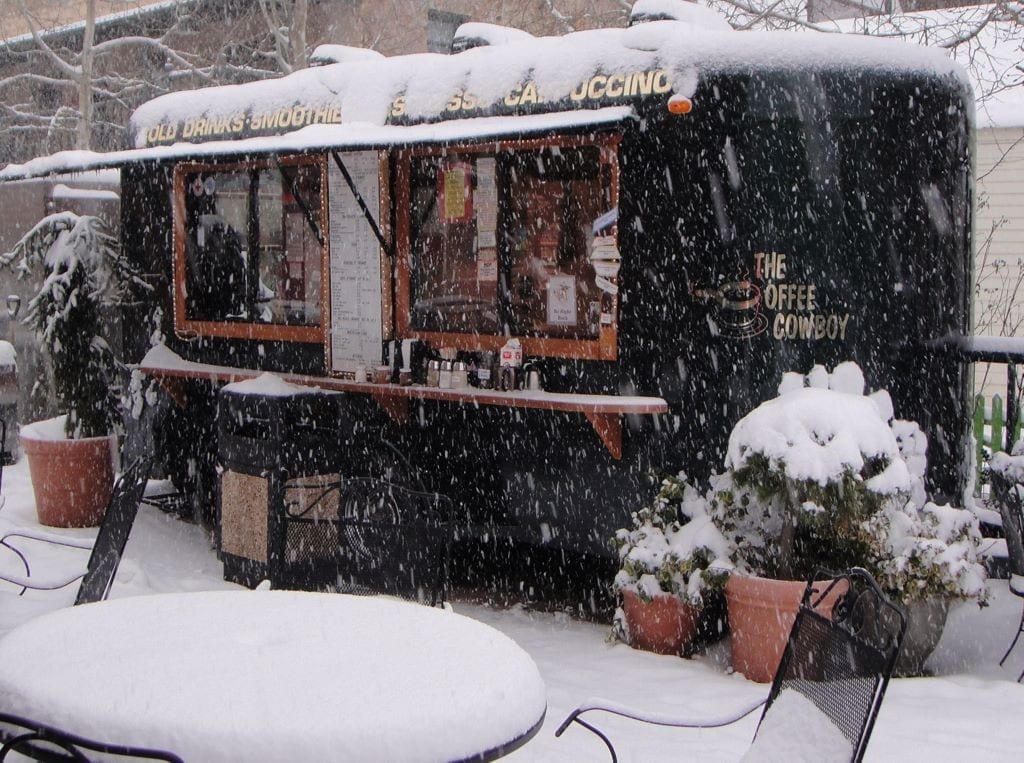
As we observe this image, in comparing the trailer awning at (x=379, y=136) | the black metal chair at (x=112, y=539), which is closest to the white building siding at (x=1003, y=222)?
the trailer awning at (x=379, y=136)

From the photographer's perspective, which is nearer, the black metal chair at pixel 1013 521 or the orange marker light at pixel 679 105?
the black metal chair at pixel 1013 521

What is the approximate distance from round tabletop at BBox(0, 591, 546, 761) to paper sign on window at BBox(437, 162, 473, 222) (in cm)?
427

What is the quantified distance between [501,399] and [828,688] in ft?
12.5

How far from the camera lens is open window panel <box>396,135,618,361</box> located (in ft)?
23.1

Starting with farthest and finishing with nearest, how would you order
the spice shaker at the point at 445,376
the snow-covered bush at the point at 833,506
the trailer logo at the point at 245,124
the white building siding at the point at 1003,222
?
1. the white building siding at the point at 1003,222
2. the trailer logo at the point at 245,124
3. the spice shaker at the point at 445,376
4. the snow-covered bush at the point at 833,506

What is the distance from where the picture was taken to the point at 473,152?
24.8ft

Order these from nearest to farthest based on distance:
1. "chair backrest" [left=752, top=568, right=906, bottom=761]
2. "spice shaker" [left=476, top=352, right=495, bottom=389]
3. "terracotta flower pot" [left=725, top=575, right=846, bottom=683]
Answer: "chair backrest" [left=752, top=568, right=906, bottom=761] < "terracotta flower pot" [left=725, top=575, right=846, bottom=683] < "spice shaker" [left=476, top=352, right=495, bottom=389]

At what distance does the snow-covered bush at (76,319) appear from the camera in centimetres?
889

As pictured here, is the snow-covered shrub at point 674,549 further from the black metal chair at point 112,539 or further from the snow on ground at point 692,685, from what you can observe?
the black metal chair at point 112,539

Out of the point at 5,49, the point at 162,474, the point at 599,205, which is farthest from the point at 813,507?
the point at 5,49

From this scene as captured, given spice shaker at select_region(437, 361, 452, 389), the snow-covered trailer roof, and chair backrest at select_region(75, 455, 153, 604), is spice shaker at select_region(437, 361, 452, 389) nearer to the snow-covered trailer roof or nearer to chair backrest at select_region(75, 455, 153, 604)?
the snow-covered trailer roof

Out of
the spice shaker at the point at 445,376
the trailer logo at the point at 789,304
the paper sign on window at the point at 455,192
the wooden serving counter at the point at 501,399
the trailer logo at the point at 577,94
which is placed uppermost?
the trailer logo at the point at 577,94

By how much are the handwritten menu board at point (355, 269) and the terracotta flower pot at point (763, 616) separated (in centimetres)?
313

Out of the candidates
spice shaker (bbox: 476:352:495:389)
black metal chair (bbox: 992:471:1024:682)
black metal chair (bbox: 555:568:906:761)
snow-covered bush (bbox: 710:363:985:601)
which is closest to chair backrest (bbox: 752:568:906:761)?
black metal chair (bbox: 555:568:906:761)
